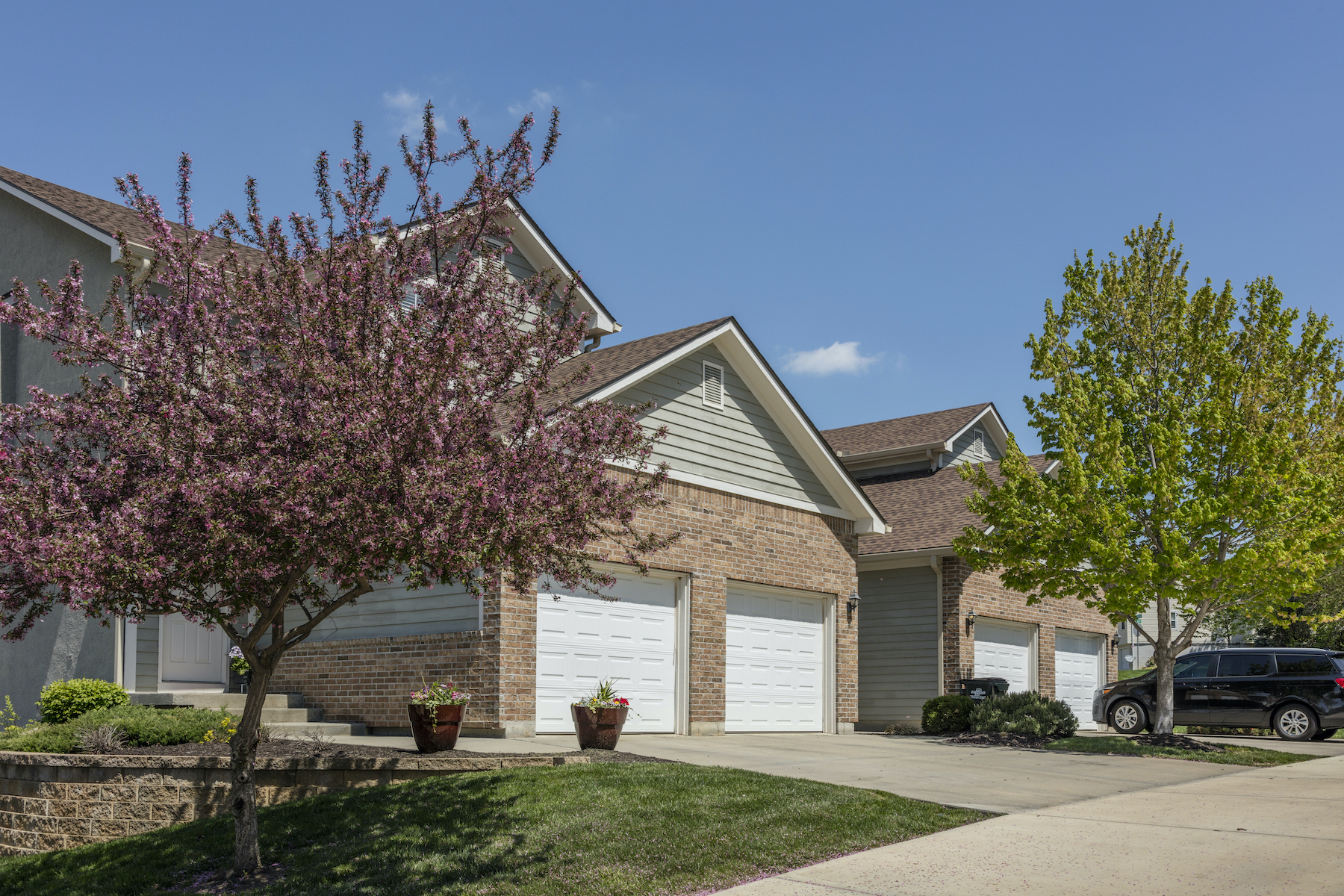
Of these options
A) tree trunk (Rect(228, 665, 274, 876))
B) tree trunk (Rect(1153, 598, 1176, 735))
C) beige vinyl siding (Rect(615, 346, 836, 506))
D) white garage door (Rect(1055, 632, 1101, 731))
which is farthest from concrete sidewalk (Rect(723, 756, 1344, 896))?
white garage door (Rect(1055, 632, 1101, 731))

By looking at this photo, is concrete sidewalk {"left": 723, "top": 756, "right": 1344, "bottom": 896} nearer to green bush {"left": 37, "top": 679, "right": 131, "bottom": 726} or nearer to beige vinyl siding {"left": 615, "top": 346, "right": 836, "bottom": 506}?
beige vinyl siding {"left": 615, "top": 346, "right": 836, "bottom": 506}

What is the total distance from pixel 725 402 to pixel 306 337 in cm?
1083

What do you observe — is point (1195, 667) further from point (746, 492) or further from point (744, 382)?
point (744, 382)

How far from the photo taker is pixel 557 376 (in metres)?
15.0

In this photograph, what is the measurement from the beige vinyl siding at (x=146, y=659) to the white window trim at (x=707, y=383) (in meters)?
8.29

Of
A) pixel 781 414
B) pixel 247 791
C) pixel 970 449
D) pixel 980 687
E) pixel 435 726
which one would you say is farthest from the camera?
pixel 970 449

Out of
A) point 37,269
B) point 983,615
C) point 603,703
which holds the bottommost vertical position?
point 603,703

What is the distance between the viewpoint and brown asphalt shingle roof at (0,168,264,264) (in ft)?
50.3

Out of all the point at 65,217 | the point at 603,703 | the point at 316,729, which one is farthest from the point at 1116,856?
the point at 65,217

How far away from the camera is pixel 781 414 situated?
1836cm

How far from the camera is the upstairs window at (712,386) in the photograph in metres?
17.1

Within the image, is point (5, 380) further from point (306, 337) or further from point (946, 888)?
point (946, 888)

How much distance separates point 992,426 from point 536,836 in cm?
2139

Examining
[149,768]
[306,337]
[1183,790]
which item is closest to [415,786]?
[149,768]
